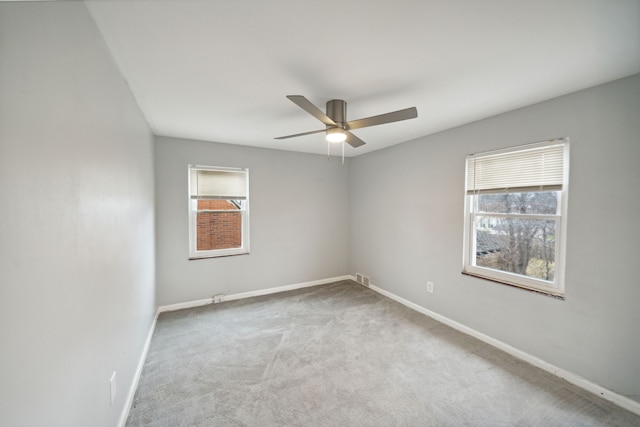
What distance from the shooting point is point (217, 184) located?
3.68m

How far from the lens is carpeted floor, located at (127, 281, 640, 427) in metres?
1.71

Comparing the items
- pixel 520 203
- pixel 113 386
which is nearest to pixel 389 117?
pixel 520 203

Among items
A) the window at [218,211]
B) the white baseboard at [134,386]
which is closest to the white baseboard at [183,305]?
the white baseboard at [134,386]

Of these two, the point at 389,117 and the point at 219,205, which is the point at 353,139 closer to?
the point at 389,117

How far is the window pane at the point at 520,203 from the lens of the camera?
2230 millimetres

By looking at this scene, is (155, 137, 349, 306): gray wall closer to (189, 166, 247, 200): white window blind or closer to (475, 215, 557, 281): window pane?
(189, 166, 247, 200): white window blind

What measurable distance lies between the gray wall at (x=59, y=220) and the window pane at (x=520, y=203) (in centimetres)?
329

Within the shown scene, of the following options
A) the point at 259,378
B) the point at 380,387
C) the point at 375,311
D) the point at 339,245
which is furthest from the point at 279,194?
the point at 380,387

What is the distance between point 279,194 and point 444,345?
2.99 m

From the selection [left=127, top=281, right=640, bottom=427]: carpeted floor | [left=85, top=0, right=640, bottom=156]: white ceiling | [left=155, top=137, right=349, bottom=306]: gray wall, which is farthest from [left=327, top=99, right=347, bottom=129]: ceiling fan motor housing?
[left=127, top=281, right=640, bottom=427]: carpeted floor

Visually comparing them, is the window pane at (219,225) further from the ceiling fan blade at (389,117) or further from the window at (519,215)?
the window at (519,215)

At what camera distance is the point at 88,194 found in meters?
1.19

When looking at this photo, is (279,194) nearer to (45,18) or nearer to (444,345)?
(444,345)

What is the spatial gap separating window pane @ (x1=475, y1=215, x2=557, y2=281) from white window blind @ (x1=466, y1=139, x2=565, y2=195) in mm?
330
